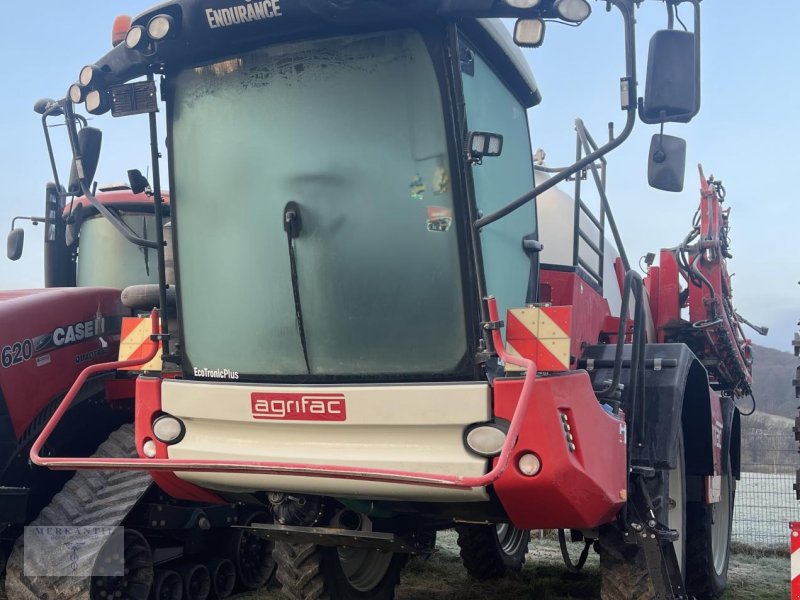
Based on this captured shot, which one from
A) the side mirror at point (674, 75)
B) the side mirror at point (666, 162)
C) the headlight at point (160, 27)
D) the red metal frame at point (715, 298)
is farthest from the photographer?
the red metal frame at point (715, 298)

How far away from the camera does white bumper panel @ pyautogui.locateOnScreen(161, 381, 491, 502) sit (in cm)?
344

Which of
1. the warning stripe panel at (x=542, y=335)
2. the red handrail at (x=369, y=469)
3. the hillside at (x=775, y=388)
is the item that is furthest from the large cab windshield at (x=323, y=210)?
the hillside at (x=775, y=388)

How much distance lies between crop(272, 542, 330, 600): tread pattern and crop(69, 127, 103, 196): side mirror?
2107 millimetres

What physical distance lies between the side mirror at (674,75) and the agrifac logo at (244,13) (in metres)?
1.51

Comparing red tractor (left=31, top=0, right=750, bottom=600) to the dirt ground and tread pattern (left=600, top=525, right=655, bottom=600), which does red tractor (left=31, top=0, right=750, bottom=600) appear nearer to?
tread pattern (left=600, top=525, right=655, bottom=600)

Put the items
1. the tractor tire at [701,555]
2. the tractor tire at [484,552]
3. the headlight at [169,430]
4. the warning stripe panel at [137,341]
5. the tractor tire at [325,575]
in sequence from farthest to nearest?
the tractor tire at [484,552]
the tractor tire at [701,555]
the tractor tire at [325,575]
the warning stripe panel at [137,341]
the headlight at [169,430]

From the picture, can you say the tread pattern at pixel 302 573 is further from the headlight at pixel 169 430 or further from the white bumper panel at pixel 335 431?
the headlight at pixel 169 430

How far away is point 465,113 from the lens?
355 centimetres

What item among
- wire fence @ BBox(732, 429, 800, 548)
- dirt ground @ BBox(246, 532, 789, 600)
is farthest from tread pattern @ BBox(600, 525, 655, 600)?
wire fence @ BBox(732, 429, 800, 548)

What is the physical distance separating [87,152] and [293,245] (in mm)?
1391

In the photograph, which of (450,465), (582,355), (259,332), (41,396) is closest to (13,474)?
(41,396)

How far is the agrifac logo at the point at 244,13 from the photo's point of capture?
3.57m

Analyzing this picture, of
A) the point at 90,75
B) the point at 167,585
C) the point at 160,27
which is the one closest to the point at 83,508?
the point at 167,585

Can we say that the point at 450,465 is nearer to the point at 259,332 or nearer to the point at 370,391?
the point at 370,391
